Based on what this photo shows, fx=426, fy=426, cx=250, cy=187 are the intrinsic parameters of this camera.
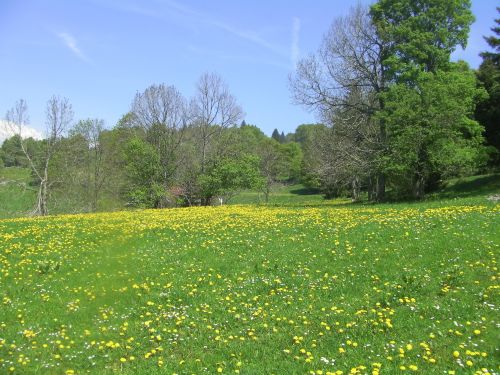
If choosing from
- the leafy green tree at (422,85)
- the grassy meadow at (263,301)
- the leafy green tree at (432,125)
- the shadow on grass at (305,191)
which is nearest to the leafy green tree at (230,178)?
the leafy green tree at (422,85)

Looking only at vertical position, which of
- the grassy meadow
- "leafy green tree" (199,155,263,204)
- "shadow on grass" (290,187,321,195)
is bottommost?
the grassy meadow

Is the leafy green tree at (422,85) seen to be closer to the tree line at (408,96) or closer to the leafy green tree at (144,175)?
the tree line at (408,96)

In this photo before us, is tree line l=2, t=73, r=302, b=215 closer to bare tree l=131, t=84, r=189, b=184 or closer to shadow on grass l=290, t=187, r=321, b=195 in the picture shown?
bare tree l=131, t=84, r=189, b=184

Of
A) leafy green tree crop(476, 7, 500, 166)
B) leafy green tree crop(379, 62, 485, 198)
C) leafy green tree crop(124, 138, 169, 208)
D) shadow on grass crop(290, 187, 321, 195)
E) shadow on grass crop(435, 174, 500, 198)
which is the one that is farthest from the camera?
shadow on grass crop(290, 187, 321, 195)

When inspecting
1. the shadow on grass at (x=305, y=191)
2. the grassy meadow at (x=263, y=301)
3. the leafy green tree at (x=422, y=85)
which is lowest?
the grassy meadow at (x=263, y=301)

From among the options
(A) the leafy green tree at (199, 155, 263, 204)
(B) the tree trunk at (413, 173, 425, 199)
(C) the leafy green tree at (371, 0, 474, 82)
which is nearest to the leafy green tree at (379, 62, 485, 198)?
(B) the tree trunk at (413, 173, 425, 199)

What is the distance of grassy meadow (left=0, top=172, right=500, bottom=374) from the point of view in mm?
7039

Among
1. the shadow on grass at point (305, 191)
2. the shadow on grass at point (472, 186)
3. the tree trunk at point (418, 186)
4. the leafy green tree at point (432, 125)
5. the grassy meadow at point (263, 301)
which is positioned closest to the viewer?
the grassy meadow at point (263, 301)

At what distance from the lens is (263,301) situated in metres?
9.56

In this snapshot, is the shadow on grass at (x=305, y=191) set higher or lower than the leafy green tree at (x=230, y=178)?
lower

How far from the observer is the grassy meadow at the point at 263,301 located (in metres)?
7.04

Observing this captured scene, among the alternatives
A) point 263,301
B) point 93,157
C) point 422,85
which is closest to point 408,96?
point 422,85

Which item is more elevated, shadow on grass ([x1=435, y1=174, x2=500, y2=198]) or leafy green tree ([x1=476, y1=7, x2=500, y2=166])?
leafy green tree ([x1=476, y1=7, x2=500, y2=166])

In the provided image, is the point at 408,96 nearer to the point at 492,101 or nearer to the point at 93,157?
the point at 492,101
